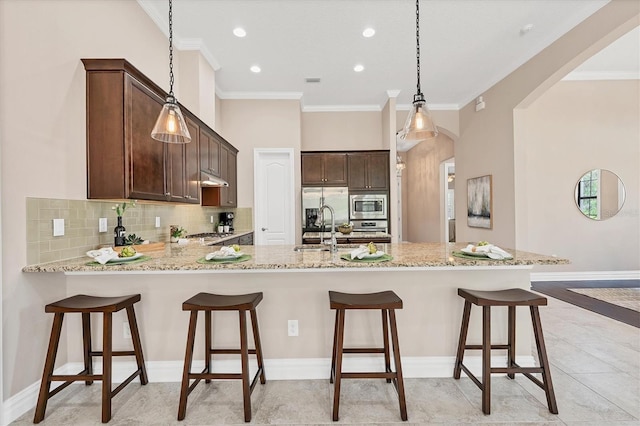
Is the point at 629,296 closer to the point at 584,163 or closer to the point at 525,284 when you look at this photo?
the point at 584,163

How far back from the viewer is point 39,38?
197 cm

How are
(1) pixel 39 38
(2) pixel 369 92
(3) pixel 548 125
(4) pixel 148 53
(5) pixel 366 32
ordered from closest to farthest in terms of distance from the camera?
(1) pixel 39 38, (4) pixel 148 53, (5) pixel 366 32, (3) pixel 548 125, (2) pixel 369 92

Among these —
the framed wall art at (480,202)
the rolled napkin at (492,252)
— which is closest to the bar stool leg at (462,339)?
the rolled napkin at (492,252)

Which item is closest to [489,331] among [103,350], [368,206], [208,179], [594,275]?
[103,350]

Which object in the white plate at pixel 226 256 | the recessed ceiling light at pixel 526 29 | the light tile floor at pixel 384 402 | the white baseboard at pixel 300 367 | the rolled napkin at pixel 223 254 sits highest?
the recessed ceiling light at pixel 526 29

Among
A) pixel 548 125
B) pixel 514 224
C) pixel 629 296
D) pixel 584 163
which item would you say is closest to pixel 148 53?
pixel 514 224

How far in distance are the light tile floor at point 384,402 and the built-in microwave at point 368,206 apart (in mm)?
3319

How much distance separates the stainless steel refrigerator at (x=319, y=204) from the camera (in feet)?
17.5

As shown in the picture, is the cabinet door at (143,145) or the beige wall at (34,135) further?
the cabinet door at (143,145)

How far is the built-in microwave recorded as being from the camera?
5379 mm

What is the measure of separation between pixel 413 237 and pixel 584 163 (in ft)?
16.6

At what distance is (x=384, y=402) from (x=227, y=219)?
155 inches

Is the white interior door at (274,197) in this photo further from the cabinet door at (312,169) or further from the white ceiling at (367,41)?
the white ceiling at (367,41)

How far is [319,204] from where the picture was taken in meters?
5.38
